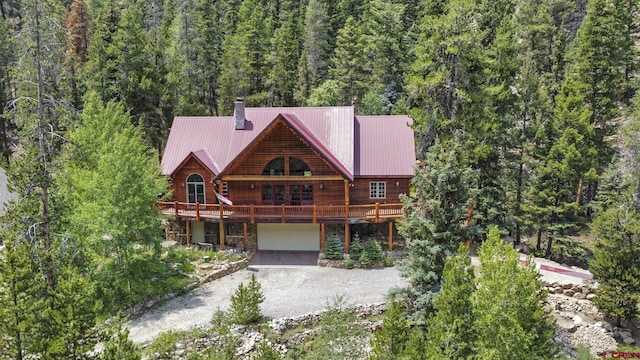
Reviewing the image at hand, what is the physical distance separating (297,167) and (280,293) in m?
7.08

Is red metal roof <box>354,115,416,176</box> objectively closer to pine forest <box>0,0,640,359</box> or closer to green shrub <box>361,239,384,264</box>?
pine forest <box>0,0,640,359</box>

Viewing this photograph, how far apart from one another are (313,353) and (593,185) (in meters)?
27.5

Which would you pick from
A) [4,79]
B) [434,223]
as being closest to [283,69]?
[4,79]

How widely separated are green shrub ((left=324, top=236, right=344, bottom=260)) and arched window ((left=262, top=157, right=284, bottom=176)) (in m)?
4.54

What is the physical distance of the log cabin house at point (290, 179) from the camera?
26766 mm

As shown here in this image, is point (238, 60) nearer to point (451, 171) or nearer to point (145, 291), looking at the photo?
point (145, 291)

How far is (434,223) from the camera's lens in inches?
726

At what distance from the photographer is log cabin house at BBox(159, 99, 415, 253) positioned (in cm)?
2677

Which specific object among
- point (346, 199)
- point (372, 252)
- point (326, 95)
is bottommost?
point (372, 252)

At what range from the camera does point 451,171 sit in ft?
58.7

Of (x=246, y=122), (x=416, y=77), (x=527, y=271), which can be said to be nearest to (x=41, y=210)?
(x=246, y=122)

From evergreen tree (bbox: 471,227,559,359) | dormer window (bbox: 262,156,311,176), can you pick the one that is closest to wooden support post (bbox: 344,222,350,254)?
dormer window (bbox: 262,156,311,176)

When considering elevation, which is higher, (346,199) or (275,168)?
(275,168)

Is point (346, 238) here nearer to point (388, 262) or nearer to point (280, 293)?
point (388, 262)
